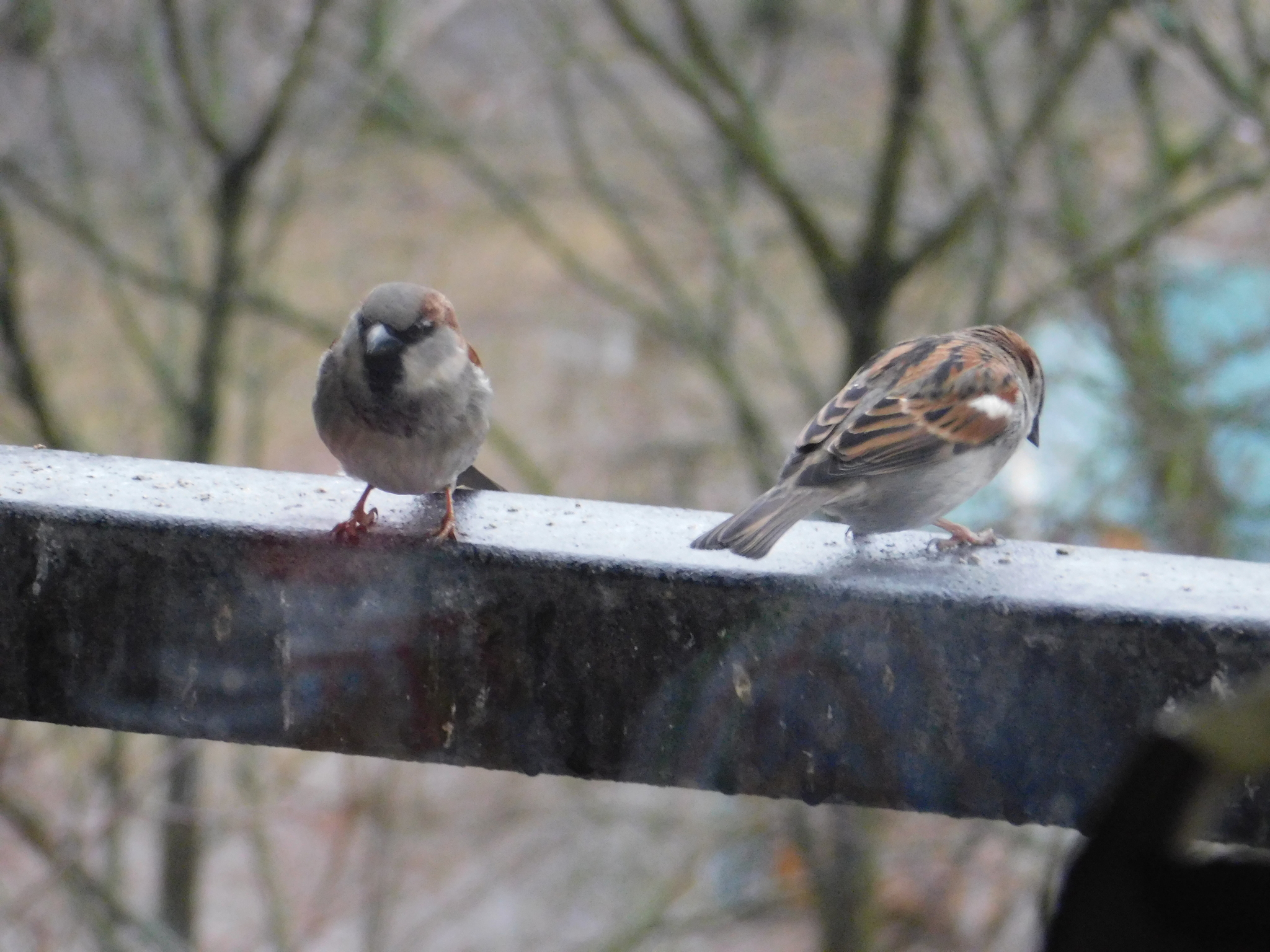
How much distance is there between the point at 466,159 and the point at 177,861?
12.4 ft

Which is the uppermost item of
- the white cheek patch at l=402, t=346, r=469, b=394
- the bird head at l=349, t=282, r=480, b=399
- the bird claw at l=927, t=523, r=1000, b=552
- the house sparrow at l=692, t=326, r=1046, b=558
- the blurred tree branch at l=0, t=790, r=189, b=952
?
the bird head at l=349, t=282, r=480, b=399

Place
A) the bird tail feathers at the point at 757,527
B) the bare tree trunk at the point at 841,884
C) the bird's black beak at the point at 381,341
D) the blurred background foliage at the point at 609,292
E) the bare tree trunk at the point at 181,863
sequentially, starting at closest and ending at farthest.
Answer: the bird tail feathers at the point at 757,527 < the bird's black beak at the point at 381,341 < the blurred background foliage at the point at 609,292 < the bare tree trunk at the point at 841,884 < the bare tree trunk at the point at 181,863

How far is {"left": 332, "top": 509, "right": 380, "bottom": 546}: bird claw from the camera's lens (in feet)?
6.34

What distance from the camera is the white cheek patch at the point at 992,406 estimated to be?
3.09 meters

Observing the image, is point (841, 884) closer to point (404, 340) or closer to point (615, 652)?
point (404, 340)

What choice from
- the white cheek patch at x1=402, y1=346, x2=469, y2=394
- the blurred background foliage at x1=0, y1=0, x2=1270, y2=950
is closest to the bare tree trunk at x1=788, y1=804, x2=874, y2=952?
the blurred background foliage at x1=0, y1=0, x2=1270, y2=950

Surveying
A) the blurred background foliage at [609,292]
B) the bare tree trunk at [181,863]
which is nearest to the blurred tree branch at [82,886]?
the blurred background foliage at [609,292]

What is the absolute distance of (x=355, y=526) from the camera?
80.4 inches

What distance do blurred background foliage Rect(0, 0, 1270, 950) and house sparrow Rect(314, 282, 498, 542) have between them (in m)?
3.01

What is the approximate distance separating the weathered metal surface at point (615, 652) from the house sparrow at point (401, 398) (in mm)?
601

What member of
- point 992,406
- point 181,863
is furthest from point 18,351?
point 992,406

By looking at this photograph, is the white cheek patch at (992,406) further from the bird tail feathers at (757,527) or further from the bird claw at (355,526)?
the bird claw at (355,526)

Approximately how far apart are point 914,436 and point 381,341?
117cm

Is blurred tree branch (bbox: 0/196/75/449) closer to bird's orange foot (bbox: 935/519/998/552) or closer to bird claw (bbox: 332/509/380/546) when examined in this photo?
bird claw (bbox: 332/509/380/546)
